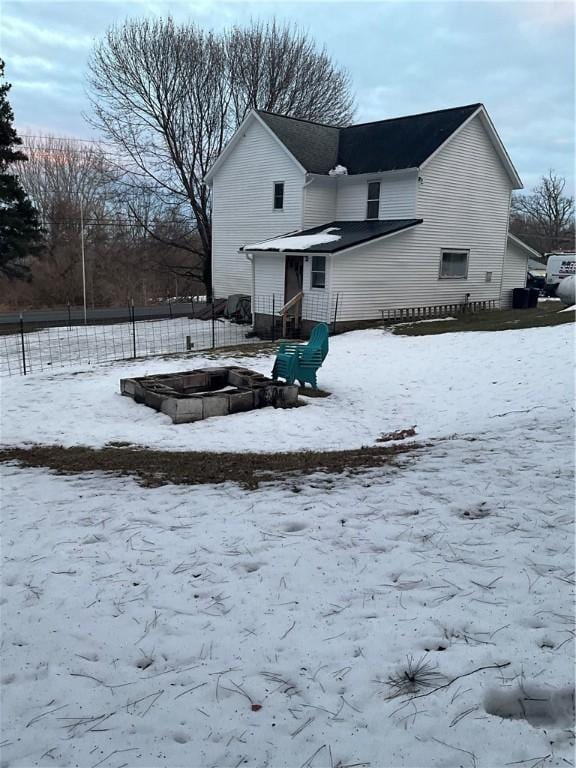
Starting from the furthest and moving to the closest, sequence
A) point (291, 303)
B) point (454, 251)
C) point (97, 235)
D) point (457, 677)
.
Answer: point (97, 235), point (454, 251), point (291, 303), point (457, 677)

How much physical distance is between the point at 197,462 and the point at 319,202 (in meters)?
17.6

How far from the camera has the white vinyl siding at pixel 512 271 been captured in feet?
83.3

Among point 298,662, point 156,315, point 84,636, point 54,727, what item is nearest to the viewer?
point 54,727

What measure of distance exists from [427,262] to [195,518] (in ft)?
61.5

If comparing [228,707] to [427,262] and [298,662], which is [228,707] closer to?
[298,662]

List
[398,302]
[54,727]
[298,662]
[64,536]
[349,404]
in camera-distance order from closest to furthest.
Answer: [54,727]
[298,662]
[64,536]
[349,404]
[398,302]

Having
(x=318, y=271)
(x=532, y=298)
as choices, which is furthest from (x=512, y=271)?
(x=318, y=271)

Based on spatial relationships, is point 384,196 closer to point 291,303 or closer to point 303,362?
point 291,303

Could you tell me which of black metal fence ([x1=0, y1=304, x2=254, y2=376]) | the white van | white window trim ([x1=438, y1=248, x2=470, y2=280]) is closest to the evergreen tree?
black metal fence ([x1=0, y1=304, x2=254, y2=376])

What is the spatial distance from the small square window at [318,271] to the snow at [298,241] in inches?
24.3

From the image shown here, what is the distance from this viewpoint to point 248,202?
2400 cm

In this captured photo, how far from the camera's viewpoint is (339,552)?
404 centimetres

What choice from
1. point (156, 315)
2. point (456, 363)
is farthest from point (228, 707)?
point (156, 315)

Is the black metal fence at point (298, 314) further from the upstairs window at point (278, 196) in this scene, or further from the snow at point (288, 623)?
the snow at point (288, 623)
